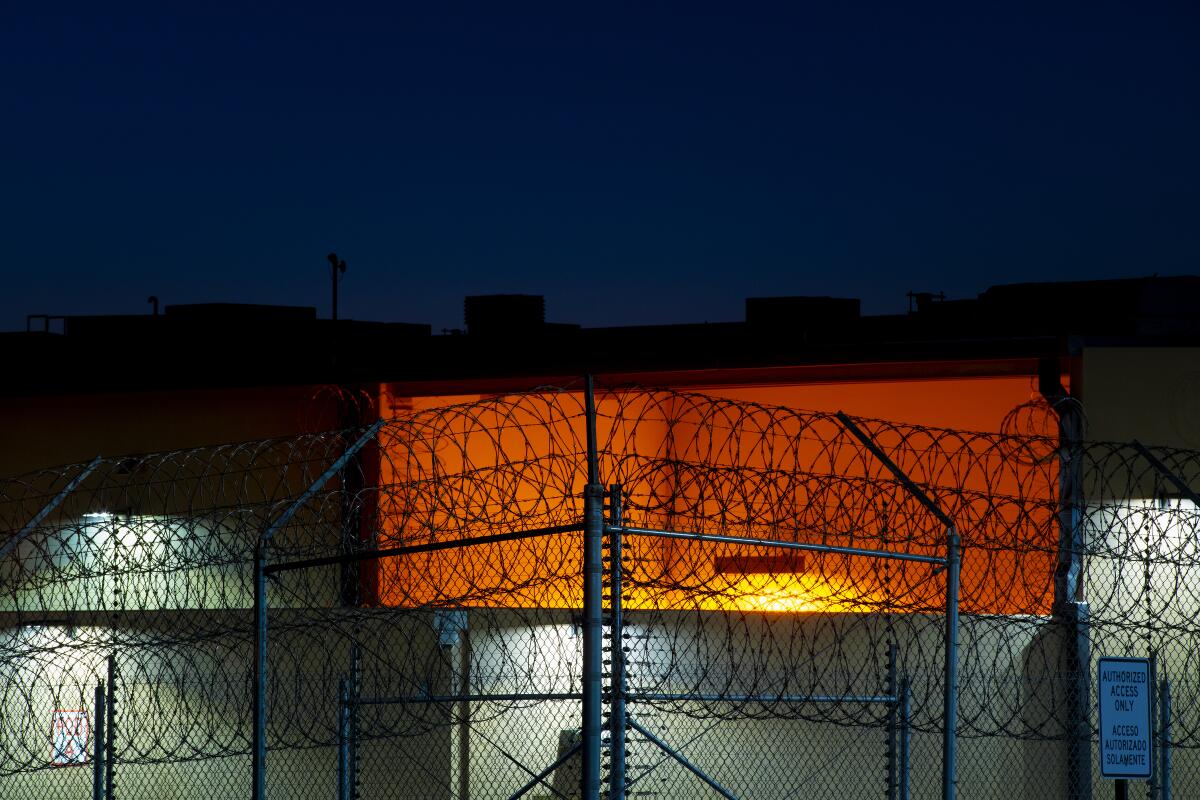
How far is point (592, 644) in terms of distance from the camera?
7723mm

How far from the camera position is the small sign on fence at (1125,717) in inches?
385

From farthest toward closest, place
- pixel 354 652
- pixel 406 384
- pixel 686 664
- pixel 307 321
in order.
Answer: pixel 307 321
pixel 406 384
pixel 686 664
pixel 354 652

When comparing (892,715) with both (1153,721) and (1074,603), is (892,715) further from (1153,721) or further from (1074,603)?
(1074,603)

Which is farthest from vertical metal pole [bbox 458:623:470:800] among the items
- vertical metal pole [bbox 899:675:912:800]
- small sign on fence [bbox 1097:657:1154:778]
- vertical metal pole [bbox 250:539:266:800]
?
small sign on fence [bbox 1097:657:1154:778]

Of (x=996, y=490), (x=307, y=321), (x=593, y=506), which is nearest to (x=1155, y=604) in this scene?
(x=996, y=490)

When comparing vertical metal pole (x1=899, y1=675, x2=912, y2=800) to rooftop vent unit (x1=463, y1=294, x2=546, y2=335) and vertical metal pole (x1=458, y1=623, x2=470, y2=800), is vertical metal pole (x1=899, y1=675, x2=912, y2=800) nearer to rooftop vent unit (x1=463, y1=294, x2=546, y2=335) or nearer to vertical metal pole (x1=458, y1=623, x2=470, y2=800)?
vertical metal pole (x1=458, y1=623, x2=470, y2=800)

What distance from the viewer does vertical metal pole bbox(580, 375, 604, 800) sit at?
7637mm

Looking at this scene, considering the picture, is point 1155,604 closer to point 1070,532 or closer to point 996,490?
point 1070,532

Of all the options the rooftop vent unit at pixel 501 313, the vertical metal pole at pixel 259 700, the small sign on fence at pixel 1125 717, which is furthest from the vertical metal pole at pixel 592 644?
the rooftop vent unit at pixel 501 313

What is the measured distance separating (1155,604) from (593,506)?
9.27 meters

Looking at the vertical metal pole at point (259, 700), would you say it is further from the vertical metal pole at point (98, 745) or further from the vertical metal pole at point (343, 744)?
the vertical metal pole at point (98, 745)

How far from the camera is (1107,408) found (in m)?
15.6

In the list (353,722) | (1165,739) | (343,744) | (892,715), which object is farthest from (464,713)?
(1165,739)

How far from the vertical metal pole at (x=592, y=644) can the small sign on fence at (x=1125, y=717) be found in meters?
3.45
